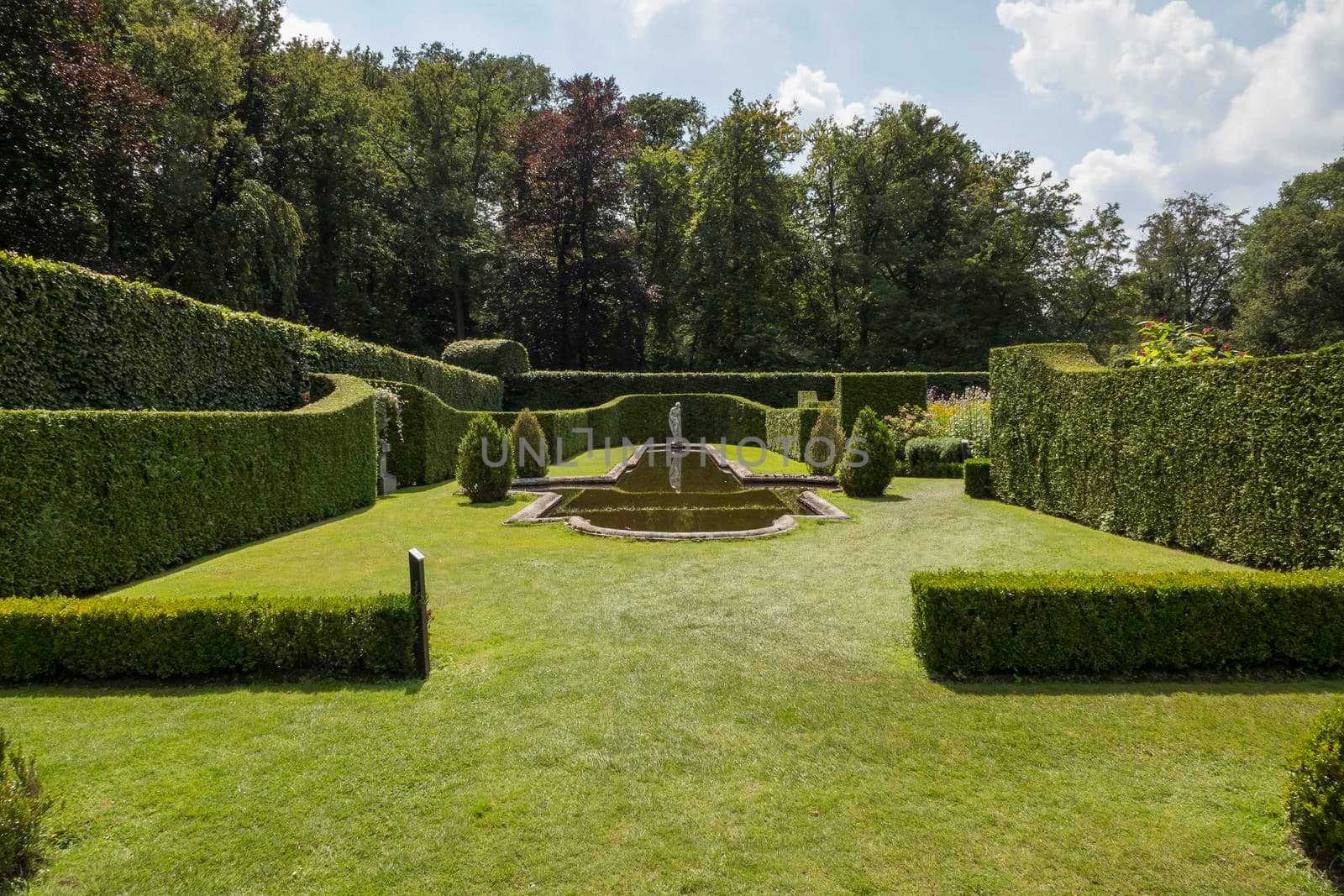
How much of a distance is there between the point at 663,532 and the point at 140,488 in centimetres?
607

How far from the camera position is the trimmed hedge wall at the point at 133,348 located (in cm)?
732

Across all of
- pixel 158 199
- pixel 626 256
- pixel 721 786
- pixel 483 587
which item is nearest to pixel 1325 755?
pixel 721 786

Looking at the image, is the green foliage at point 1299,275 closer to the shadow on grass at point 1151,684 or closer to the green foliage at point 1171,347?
the green foliage at point 1171,347

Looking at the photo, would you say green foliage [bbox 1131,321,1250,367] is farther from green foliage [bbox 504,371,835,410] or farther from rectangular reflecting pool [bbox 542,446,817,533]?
green foliage [bbox 504,371,835,410]

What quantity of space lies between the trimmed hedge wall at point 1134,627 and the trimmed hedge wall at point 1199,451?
89.3 inches

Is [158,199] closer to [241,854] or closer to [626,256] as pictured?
[626,256]

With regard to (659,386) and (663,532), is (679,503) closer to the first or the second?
(663,532)

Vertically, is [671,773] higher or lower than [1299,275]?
lower

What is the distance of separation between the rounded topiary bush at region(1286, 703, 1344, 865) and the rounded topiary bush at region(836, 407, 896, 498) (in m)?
9.55

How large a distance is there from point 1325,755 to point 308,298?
1522 inches

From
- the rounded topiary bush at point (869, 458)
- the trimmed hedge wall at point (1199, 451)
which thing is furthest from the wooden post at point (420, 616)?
the rounded topiary bush at point (869, 458)

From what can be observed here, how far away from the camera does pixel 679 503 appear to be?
11.9 m

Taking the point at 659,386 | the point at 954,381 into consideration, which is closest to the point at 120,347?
the point at 659,386

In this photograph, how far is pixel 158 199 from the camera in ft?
73.3
